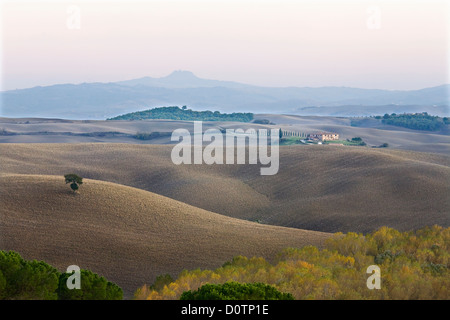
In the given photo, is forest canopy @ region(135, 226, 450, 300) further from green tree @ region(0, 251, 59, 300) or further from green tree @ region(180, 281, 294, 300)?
green tree @ region(0, 251, 59, 300)

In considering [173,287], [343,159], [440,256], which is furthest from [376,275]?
[343,159]

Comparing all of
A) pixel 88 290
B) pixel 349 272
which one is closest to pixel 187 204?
pixel 349 272

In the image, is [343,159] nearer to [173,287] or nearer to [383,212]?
[383,212]

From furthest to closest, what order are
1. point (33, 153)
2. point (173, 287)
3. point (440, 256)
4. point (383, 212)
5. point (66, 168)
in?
point (33, 153), point (66, 168), point (383, 212), point (440, 256), point (173, 287)

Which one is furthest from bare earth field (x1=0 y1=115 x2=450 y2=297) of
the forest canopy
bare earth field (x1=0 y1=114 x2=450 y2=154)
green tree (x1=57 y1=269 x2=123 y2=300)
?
bare earth field (x1=0 y1=114 x2=450 y2=154)

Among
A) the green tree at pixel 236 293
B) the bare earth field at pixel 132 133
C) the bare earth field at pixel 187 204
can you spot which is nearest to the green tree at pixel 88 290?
the green tree at pixel 236 293
